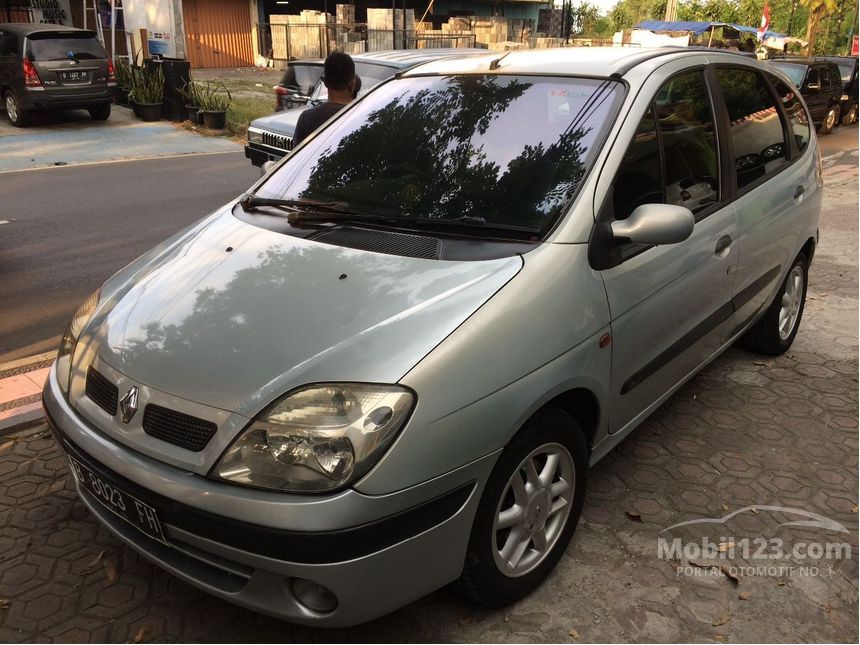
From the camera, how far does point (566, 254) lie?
8.23 feet

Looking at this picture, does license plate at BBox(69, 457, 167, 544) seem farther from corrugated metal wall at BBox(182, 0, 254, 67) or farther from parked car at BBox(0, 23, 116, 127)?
corrugated metal wall at BBox(182, 0, 254, 67)

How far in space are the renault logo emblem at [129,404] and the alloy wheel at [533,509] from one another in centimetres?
117

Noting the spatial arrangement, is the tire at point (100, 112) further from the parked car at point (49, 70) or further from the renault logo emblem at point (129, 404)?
the renault logo emblem at point (129, 404)

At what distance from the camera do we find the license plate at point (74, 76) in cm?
1362

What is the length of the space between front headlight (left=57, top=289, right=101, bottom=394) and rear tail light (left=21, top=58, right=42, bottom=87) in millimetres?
12610

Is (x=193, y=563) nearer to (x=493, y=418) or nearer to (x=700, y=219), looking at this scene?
(x=493, y=418)

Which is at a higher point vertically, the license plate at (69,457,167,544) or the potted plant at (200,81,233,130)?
the potted plant at (200,81,233,130)

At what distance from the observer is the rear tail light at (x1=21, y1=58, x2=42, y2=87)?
13141mm

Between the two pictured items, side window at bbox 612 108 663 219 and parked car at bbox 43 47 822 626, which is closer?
parked car at bbox 43 47 822 626

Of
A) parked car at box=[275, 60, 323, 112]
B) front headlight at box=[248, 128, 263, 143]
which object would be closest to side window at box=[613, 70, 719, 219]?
front headlight at box=[248, 128, 263, 143]

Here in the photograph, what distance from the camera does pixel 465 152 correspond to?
2969mm

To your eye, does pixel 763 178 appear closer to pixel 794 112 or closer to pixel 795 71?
pixel 794 112

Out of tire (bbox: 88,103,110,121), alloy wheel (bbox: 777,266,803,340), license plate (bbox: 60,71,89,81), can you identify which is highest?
license plate (bbox: 60,71,89,81)

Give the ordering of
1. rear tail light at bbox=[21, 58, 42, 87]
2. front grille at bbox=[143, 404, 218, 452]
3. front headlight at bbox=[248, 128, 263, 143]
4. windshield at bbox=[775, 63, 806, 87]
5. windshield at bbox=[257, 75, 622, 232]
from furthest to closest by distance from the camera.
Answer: windshield at bbox=[775, 63, 806, 87] → rear tail light at bbox=[21, 58, 42, 87] → front headlight at bbox=[248, 128, 263, 143] → windshield at bbox=[257, 75, 622, 232] → front grille at bbox=[143, 404, 218, 452]
